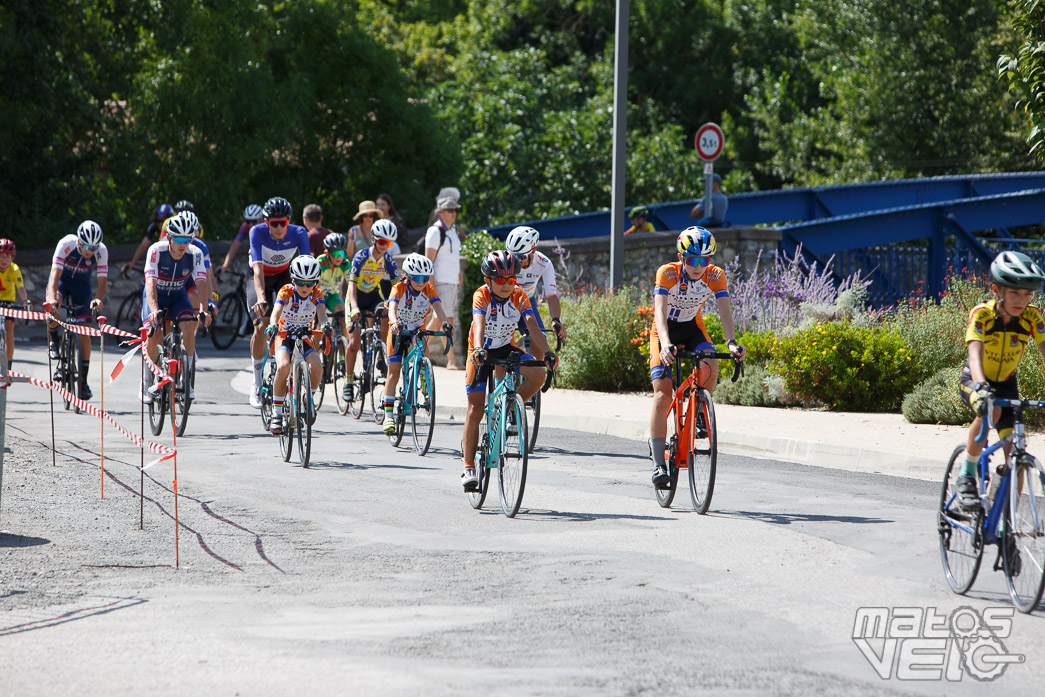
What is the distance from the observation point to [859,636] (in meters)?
5.61

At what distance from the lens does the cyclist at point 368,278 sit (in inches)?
512

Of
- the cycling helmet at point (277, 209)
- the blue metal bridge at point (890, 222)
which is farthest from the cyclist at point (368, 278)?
the blue metal bridge at point (890, 222)

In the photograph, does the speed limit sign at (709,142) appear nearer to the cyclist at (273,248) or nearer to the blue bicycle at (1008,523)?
the cyclist at (273,248)

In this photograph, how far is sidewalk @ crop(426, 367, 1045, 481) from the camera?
414 inches

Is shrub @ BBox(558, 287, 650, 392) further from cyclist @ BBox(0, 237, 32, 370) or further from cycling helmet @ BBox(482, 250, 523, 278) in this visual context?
cycling helmet @ BBox(482, 250, 523, 278)

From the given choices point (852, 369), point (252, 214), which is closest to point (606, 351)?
point (852, 369)

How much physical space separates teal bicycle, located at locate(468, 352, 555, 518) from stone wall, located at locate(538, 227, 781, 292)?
1127 centimetres

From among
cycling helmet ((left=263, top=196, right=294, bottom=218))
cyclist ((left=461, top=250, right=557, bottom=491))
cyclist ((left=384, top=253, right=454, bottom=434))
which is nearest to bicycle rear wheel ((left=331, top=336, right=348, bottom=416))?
cycling helmet ((left=263, top=196, right=294, bottom=218))

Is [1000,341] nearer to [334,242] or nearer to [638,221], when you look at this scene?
[334,242]

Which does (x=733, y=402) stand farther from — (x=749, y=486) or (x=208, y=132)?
(x=208, y=132)

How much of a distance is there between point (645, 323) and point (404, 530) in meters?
7.80

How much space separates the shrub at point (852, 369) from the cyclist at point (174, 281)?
622 cm

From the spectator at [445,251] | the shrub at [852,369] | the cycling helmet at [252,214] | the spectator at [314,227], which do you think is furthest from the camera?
the cycling helmet at [252,214]

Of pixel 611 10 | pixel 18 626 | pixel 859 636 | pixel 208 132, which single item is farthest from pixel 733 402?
pixel 611 10
